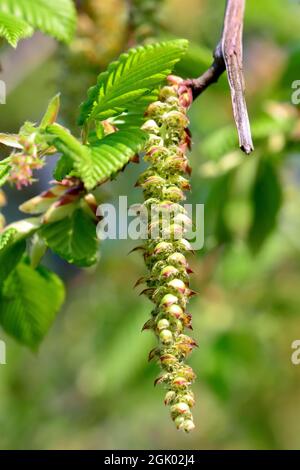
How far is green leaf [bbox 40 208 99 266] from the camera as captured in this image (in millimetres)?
1391

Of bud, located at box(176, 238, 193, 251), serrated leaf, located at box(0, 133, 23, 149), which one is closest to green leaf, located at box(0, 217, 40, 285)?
serrated leaf, located at box(0, 133, 23, 149)

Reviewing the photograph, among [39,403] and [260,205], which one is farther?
[39,403]

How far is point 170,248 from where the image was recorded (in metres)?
1.14

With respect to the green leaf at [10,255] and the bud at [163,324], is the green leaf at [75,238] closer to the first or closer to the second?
the green leaf at [10,255]

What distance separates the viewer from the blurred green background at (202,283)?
2.25 m

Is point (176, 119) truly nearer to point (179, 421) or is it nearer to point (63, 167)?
point (63, 167)

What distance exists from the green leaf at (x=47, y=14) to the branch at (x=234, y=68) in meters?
0.25

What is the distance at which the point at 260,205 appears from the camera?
2.32 meters

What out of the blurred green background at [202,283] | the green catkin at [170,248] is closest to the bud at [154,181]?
the green catkin at [170,248]

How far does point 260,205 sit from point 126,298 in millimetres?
1027

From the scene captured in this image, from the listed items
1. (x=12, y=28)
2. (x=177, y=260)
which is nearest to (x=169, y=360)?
(x=177, y=260)

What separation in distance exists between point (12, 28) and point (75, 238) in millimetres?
365
